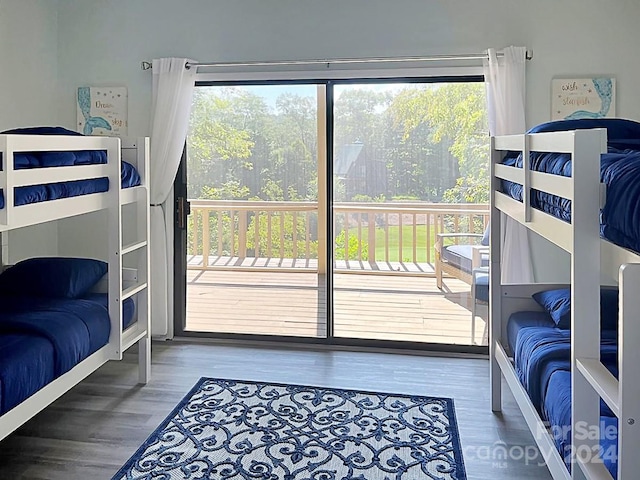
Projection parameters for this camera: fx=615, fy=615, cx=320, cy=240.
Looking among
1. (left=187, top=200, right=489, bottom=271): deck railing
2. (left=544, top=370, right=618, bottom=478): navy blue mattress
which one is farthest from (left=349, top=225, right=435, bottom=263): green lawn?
(left=544, top=370, right=618, bottom=478): navy blue mattress

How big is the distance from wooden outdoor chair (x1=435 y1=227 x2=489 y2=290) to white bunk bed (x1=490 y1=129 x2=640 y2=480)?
5.89 feet

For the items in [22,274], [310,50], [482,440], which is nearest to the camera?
[482,440]

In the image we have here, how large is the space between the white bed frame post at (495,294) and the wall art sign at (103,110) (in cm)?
255

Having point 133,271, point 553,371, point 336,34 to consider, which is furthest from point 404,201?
point 553,371

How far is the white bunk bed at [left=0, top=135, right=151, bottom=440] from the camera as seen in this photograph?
7.50 ft

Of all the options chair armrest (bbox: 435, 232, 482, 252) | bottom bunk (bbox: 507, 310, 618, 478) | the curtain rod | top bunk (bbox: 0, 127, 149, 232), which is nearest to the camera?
bottom bunk (bbox: 507, 310, 618, 478)

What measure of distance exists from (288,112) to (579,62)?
1.87m

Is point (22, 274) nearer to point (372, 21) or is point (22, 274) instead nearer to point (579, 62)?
point (372, 21)

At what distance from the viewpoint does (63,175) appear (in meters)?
2.64

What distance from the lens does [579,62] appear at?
3.77 m

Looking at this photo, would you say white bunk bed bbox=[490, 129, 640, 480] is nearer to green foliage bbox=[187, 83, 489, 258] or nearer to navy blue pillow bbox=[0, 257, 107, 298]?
green foliage bbox=[187, 83, 489, 258]

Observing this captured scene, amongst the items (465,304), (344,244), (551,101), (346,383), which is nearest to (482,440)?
(346,383)

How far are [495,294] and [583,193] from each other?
60.0 inches

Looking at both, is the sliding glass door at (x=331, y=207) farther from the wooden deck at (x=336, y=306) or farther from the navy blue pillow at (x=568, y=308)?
the navy blue pillow at (x=568, y=308)
